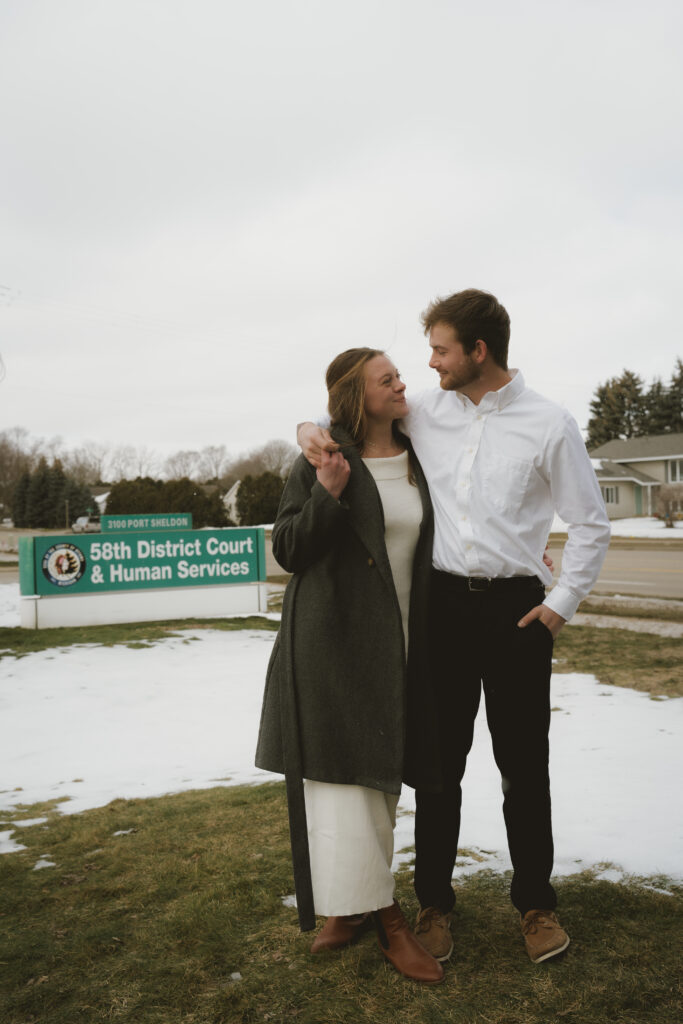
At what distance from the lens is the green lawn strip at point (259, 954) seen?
87.7 inches

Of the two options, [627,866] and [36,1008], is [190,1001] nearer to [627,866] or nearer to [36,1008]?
[36,1008]

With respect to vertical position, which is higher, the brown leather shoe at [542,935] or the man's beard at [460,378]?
the man's beard at [460,378]

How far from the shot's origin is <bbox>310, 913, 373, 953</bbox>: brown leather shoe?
2.60 metres

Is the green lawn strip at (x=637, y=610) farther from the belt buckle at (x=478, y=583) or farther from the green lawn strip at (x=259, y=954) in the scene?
the belt buckle at (x=478, y=583)

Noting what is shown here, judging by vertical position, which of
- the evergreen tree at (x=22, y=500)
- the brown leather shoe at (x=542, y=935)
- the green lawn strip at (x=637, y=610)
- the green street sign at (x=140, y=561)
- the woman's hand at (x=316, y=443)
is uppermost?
the evergreen tree at (x=22, y=500)

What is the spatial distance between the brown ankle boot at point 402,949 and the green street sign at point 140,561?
361 inches

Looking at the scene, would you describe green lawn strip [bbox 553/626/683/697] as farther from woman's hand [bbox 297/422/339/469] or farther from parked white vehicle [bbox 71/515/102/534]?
parked white vehicle [bbox 71/515/102/534]

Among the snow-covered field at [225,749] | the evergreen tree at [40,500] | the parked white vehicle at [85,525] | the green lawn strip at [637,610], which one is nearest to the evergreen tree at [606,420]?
the parked white vehicle at [85,525]

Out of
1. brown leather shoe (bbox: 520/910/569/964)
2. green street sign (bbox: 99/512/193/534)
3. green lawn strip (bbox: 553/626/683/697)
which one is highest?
green street sign (bbox: 99/512/193/534)

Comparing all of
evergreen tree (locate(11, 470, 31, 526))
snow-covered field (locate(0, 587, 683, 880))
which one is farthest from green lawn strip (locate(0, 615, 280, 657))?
evergreen tree (locate(11, 470, 31, 526))

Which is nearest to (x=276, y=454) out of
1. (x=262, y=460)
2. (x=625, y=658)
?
(x=262, y=460)

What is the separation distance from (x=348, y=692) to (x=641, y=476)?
52.0 metres

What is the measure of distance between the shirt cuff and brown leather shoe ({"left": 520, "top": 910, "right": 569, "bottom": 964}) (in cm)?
94

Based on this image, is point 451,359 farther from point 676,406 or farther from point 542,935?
point 676,406
